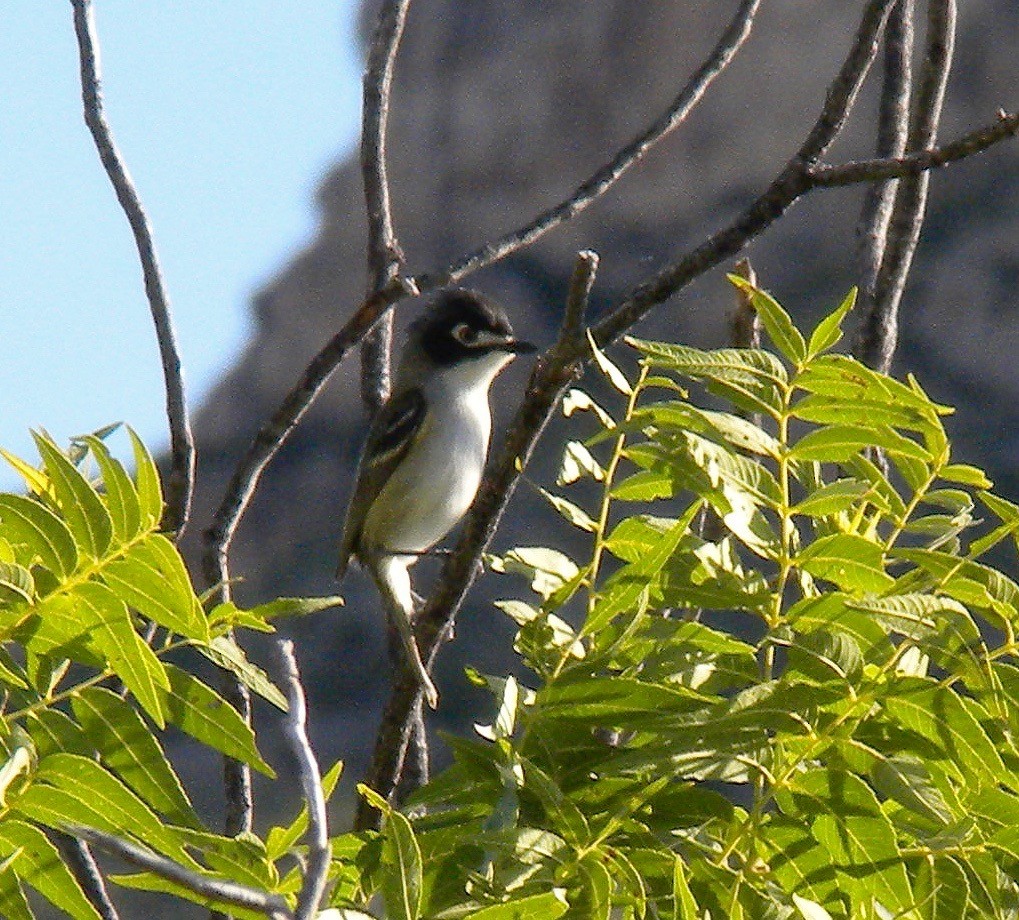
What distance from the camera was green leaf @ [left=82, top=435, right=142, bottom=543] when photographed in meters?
1.42


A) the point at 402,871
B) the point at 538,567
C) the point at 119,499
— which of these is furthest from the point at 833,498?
the point at 119,499

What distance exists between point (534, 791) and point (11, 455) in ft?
1.82

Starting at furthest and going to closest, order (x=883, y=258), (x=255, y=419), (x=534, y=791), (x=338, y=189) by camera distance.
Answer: (x=338, y=189) < (x=255, y=419) < (x=883, y=258) < (x=534, y=791)

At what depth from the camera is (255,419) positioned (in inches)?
896

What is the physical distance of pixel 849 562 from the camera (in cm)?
157

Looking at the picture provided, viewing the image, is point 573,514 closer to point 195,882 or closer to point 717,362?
point 717,362

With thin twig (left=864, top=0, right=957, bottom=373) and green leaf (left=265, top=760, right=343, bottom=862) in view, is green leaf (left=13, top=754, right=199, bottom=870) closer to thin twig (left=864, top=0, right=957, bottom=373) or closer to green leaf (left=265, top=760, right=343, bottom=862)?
green leaf (left=265, top=760, right=343, bottom=862)

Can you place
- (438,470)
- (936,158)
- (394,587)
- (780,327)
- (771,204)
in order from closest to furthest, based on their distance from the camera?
(780,327)
(936,158)
(771,204)
(394,587)
(438,470)

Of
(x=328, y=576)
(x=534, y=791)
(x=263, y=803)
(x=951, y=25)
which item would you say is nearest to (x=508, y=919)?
(x=534, y=791)

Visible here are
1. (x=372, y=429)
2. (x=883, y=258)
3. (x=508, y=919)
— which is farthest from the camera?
(x=372, y=429)

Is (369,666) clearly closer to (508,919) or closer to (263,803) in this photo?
(263,803)

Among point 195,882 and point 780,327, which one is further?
point 780,327

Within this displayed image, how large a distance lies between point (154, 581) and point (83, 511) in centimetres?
9

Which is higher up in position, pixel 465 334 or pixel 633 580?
pixel 633 580
